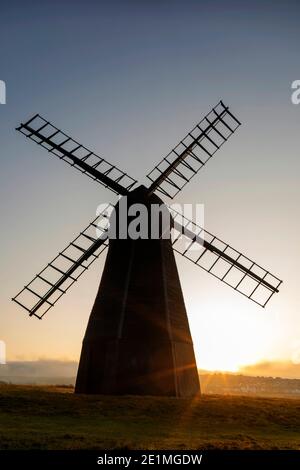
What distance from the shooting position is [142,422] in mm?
18062

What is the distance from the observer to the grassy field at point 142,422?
14.1m

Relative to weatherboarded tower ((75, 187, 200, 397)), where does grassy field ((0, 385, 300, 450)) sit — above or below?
below

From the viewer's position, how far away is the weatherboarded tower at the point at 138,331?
71.3 feet

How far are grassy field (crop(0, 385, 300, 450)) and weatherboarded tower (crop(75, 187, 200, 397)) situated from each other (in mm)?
1163

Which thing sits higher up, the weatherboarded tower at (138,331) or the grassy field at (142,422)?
the weatherboarded tower at (138,331)

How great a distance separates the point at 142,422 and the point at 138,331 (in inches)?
185

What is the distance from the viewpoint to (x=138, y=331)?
72.4 feet

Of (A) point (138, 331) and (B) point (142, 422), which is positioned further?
(A) point (138, 331)

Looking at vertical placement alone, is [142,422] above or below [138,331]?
below

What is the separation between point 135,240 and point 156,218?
56.0 inches

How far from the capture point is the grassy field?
1409cm

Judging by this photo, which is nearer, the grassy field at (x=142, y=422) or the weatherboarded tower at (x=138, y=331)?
the grassy field at (x=142, y=422)

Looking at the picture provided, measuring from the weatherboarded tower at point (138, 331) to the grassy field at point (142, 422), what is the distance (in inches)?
45.8
